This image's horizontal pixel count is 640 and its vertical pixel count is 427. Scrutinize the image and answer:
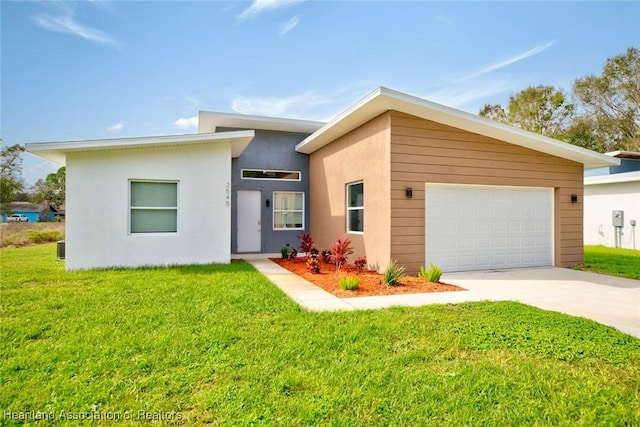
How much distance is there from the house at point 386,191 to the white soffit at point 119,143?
0.02m

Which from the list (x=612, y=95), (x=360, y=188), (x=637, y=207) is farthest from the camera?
(x=612, y=95)

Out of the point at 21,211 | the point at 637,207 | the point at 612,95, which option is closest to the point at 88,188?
the point at 637,207

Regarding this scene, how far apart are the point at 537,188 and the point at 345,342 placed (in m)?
7.72

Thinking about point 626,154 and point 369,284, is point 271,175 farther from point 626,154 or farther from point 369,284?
point 626,154

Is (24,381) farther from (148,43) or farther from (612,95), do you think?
(612,95)

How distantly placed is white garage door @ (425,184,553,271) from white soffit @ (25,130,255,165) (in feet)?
16.4

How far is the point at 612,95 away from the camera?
22734 mm

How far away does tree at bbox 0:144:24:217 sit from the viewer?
2243cm

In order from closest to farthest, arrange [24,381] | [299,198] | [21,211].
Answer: [24,381] < [299,198] < [21,211]

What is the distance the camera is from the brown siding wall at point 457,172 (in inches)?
277

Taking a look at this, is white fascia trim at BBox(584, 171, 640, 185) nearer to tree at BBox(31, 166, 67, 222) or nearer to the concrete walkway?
the concrete walkway

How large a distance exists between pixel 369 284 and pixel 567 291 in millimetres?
3521

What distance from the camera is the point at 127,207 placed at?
786cm

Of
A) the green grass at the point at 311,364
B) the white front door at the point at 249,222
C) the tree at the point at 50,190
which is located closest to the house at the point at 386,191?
the white front door at the point at 249,222
